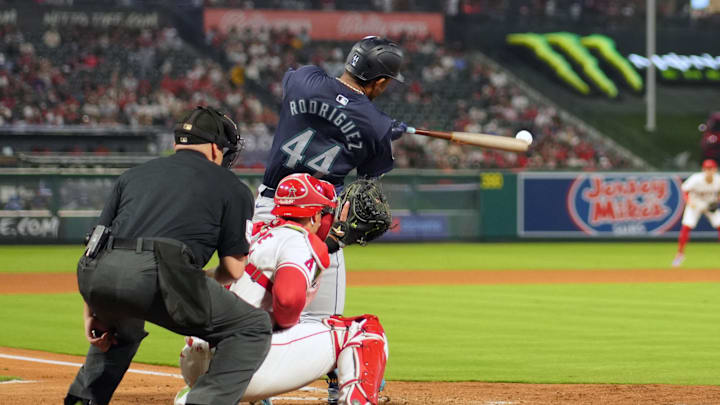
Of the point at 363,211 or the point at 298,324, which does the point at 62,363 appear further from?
the point at 298,324

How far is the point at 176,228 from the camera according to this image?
4.84 metres

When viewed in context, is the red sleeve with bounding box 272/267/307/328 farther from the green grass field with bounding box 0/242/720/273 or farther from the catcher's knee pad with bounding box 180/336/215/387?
the green grass field with bounding box 0/242/720/273

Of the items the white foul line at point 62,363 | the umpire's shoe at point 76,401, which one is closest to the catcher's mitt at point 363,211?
the umpire's shoe at point 76,401

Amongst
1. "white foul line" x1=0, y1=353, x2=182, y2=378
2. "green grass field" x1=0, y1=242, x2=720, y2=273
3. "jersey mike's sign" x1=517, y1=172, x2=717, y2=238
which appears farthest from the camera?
"jersey mike's sign" x1=517, y1=172, x2=717, y2=238

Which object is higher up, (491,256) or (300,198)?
(300,198)

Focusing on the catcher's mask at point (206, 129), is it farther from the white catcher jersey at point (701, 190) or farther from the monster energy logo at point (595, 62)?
the monster energy logo at point (595, 62)

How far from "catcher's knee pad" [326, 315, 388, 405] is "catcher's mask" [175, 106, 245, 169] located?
112 cm

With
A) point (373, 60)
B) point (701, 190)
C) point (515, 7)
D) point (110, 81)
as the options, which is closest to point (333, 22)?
point (515, 7)

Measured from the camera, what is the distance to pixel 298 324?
5.48 meters

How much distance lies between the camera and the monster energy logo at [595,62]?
138ft

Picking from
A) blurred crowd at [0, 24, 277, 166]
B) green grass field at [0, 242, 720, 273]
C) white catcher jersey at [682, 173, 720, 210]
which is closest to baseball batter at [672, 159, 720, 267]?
white catcher jersey at [682, 173, 720, 210]

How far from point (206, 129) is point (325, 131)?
141 cm

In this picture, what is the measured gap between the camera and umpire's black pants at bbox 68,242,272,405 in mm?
4715

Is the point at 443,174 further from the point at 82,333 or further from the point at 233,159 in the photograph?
the point at 233,159
